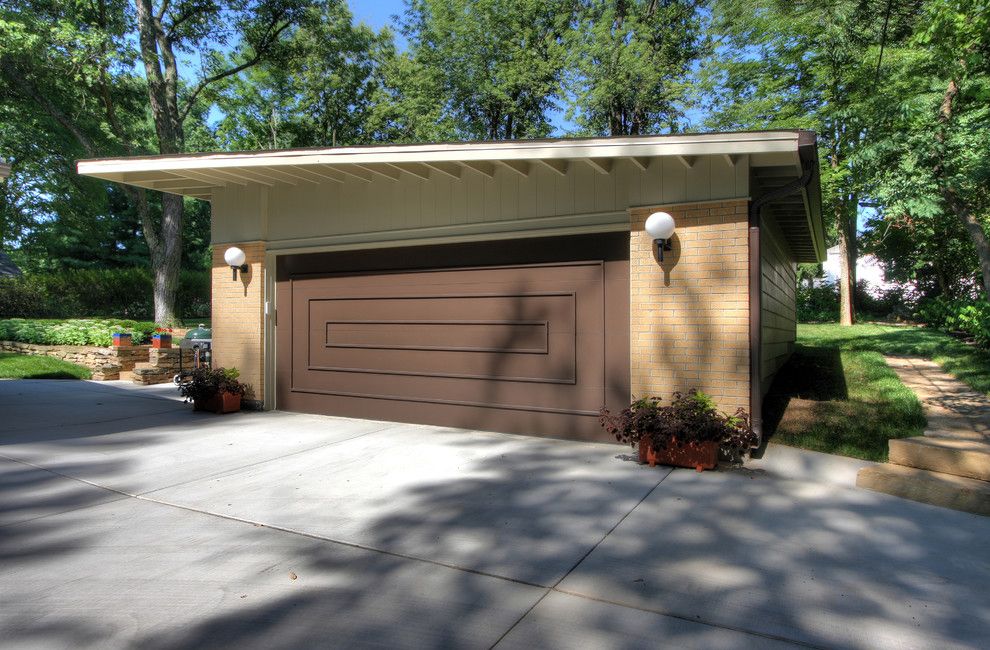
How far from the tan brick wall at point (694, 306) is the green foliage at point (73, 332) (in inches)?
431

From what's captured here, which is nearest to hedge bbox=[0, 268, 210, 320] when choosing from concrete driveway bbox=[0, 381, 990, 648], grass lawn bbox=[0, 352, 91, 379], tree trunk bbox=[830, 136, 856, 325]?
grass lawn bbox=[0, 352, 91, 379]

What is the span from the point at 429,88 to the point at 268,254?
13.8m

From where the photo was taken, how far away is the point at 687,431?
4.68m

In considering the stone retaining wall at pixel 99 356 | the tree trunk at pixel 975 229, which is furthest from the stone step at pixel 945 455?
the stone retaining wall at pixel 99 356

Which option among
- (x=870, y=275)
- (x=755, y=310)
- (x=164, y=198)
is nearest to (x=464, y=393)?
(x=755, y=310)

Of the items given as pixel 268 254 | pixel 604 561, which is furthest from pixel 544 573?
pixel 268 254

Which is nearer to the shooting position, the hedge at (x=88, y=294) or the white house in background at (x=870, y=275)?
the hedge at (x=88, y=294)

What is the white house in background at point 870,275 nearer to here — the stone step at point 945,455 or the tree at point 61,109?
the stone step at point 945,455

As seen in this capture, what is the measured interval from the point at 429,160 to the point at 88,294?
20415 millimetres

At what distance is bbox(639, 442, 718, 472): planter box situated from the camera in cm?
470

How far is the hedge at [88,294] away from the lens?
737 inches

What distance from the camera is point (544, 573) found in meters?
2.91

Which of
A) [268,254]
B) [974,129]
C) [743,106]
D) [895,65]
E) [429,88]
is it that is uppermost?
[429,88]

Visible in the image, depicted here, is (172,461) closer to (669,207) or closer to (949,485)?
(669,207)
